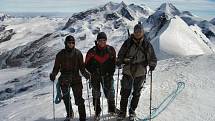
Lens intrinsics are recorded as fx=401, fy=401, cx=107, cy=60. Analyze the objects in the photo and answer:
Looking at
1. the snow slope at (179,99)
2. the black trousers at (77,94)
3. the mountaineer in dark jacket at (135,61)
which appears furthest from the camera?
the snow slope at (179,99)

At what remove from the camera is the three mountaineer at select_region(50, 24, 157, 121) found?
13.5m

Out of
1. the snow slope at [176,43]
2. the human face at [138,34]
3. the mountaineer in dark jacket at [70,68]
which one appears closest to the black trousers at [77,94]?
the mountaineer in dark jacket at [70,68]

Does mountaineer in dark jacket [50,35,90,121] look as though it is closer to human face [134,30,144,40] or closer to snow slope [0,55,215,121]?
snow slope [0,55,215,121]

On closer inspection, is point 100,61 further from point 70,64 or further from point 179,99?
point 179,99

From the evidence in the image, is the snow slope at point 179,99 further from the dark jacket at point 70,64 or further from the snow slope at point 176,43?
the snow slope at point 176,43

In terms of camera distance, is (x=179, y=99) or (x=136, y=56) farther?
(x=179, y=99)

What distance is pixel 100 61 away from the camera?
13.7m

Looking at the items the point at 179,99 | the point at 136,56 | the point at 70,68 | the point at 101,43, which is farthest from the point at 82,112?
the point at 179,99

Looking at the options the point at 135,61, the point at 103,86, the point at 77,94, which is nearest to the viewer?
the point at 135,61

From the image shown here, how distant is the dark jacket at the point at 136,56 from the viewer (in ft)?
44.3

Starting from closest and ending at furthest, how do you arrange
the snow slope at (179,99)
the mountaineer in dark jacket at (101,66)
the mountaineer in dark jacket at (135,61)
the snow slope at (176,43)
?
the mountaineer in dark jacket at (135,61) < the mountaineer in dark jacket at (101,66) < the snow slope at (179,99) < the snow slope at (176,43)

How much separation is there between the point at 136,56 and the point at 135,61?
186 millimetres

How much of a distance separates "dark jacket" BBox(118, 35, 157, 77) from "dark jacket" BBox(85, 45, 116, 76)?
407mm

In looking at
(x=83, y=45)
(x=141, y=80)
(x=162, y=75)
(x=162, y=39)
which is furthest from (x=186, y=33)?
(x=83, y=45)
